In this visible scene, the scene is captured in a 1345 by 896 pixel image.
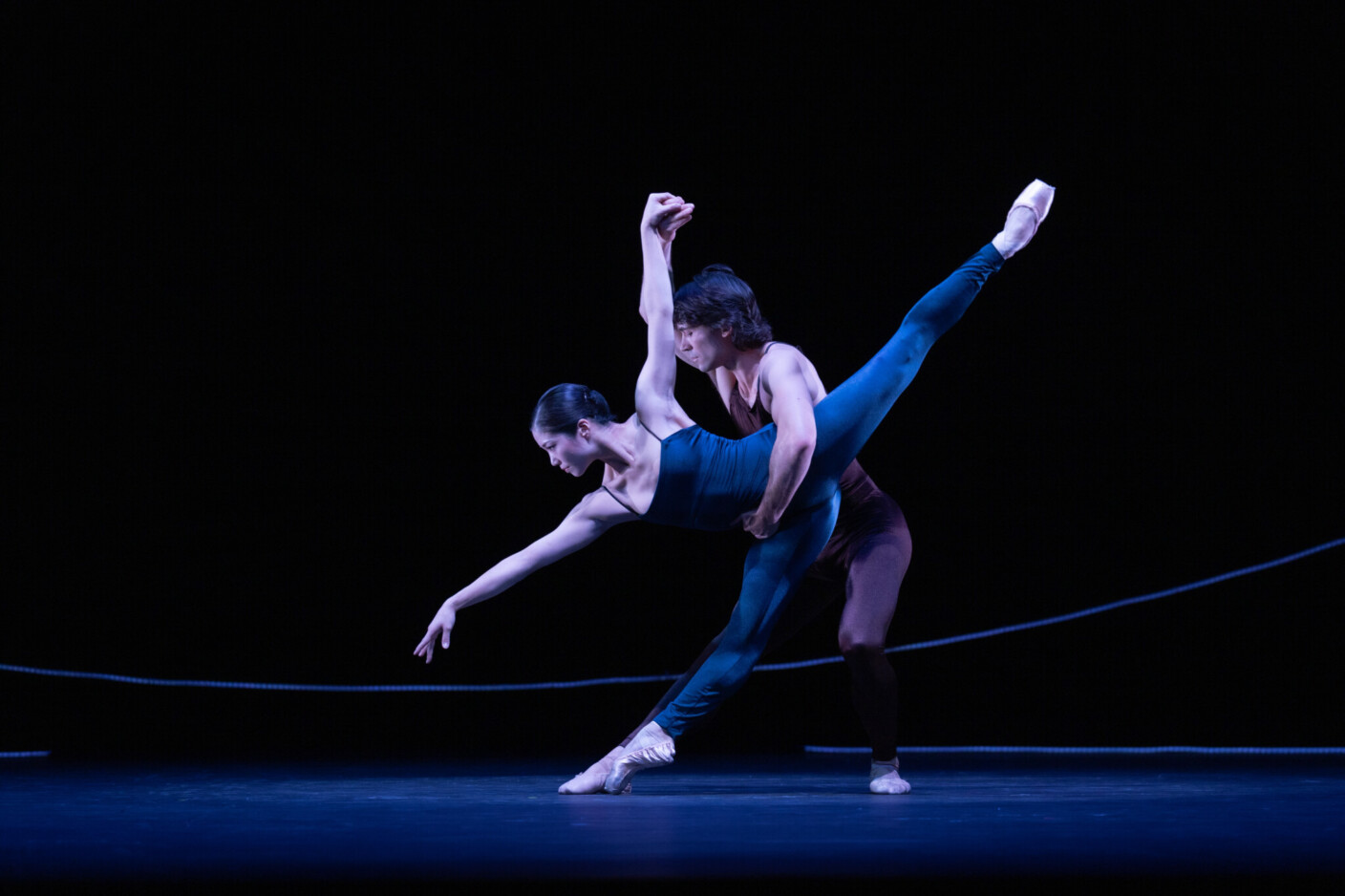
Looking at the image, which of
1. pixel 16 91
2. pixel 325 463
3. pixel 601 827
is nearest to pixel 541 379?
pixel 325 463

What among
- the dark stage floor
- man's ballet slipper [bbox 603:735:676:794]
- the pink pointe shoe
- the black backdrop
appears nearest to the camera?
the dark stage floor

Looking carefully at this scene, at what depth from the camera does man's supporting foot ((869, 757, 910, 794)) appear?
3.33 m

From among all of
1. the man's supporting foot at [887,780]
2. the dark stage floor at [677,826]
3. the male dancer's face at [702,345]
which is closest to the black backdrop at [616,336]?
the dark stage floor at [677,826]

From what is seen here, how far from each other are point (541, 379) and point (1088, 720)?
2263mm

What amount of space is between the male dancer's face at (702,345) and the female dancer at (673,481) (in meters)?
0.12

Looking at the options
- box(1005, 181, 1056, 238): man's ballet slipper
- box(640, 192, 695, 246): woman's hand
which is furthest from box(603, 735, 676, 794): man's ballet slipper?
box(1005, 181, 1056, 238): man's ballet slipper

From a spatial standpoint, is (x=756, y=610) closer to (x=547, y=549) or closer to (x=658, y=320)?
(x=547, y=549)

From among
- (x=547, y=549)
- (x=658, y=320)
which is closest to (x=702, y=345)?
(x=658, y=320)

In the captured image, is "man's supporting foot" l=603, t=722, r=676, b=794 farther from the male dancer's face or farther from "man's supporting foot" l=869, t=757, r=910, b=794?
the male dancer's face

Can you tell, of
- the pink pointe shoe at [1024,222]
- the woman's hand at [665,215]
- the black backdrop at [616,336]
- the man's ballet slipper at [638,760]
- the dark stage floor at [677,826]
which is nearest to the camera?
the dark stage floor at [677,826]

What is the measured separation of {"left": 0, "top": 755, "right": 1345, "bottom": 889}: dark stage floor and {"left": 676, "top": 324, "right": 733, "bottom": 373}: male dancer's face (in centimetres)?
100

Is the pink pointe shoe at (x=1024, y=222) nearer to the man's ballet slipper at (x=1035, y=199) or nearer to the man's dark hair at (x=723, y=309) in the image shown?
the man's ballet slipper at (x=1035, y=199)

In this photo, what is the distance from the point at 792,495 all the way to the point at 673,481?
265mm

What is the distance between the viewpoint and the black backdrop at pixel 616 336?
16.9 feet
